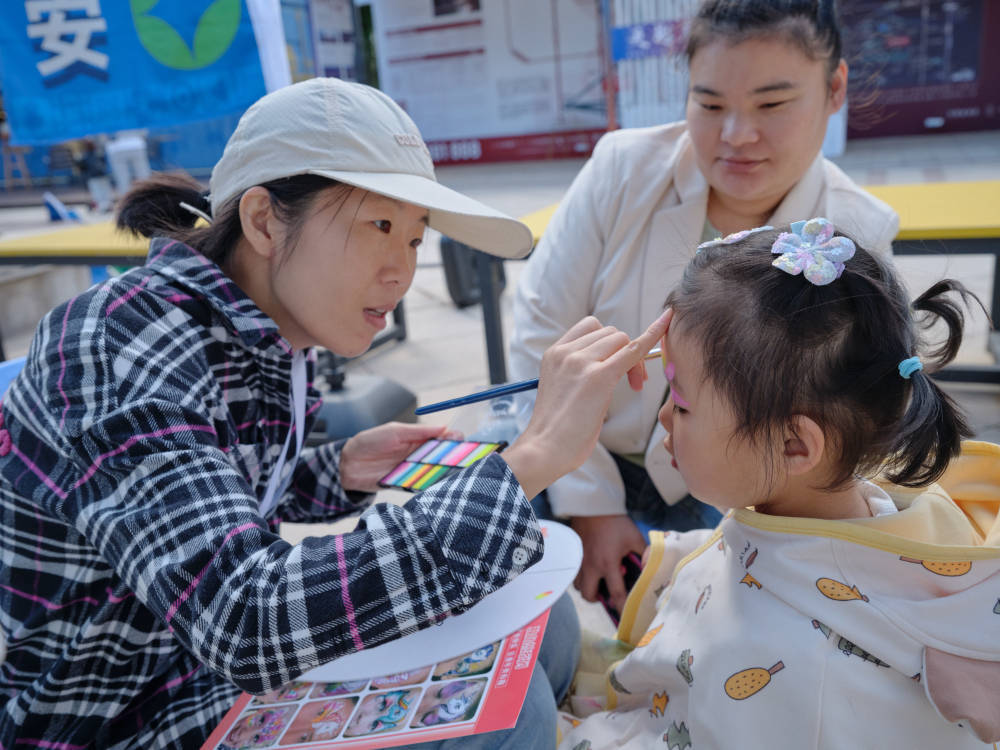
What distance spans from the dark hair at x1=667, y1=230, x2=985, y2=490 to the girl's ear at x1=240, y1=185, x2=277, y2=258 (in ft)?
1.85

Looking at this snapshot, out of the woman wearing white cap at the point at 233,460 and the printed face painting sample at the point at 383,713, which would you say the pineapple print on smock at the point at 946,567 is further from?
the printed face painting sample at the point at 383,713

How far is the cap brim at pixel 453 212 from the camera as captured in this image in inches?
39.6

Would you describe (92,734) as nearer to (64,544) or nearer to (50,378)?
(64,544)

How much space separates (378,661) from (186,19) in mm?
2535

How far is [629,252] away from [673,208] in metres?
0.12

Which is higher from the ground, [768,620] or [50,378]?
[50,378]

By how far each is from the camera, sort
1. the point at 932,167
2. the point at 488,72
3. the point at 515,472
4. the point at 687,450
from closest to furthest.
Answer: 1. the point at 515,472
2. the point at 687,450
3. the point at 932,167
4. the point at 488,72

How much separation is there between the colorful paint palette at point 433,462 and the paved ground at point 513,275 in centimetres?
70

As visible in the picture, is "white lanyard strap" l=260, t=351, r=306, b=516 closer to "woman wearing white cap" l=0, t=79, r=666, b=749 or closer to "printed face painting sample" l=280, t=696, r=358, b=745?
"woman wearing white cap" l=0, t=79, r=666, b=749

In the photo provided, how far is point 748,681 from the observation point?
0.93 meters

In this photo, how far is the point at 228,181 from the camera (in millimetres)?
1084

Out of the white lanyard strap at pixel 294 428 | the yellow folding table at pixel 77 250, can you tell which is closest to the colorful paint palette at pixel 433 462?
the white lanyard strap at pixel 294 428

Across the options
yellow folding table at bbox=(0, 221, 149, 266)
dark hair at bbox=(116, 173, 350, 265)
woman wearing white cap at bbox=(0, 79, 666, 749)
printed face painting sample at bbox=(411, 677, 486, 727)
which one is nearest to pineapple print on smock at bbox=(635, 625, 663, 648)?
woman wearing white cap at bbox=(0, 79, 666, 749)

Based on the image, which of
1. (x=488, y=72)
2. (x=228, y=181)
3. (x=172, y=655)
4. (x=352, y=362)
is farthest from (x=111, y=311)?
A: (x=488, y=72)
